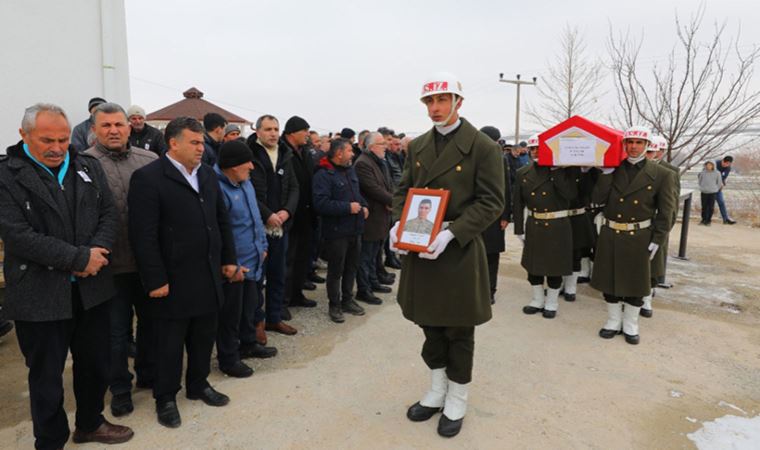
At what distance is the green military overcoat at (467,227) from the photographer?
290cm

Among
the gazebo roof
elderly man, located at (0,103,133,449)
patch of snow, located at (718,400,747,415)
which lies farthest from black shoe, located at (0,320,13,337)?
the gazebo roof

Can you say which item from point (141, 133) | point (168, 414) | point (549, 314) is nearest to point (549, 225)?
point (549, 314)

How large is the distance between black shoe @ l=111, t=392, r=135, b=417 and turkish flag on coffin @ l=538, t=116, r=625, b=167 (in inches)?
179

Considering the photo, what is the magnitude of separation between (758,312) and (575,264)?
2192 millimetres

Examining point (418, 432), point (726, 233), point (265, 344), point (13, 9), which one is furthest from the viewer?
point (726, 233)

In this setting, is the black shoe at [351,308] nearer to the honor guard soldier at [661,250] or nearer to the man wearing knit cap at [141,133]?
the man wearing knit cap at [141,133]

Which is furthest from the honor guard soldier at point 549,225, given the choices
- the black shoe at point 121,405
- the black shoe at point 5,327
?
the black shoe at point 5,327

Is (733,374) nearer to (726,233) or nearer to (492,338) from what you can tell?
(492,338)

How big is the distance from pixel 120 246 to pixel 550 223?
4269mm

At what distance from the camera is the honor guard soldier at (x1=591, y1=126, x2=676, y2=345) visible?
461 centimetres

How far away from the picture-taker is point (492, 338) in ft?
15.5

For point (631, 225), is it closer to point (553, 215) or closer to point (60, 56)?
point (553, 215)

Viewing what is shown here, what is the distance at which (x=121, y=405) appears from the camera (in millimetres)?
3225

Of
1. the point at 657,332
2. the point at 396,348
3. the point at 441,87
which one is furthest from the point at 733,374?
the point at 441,87
